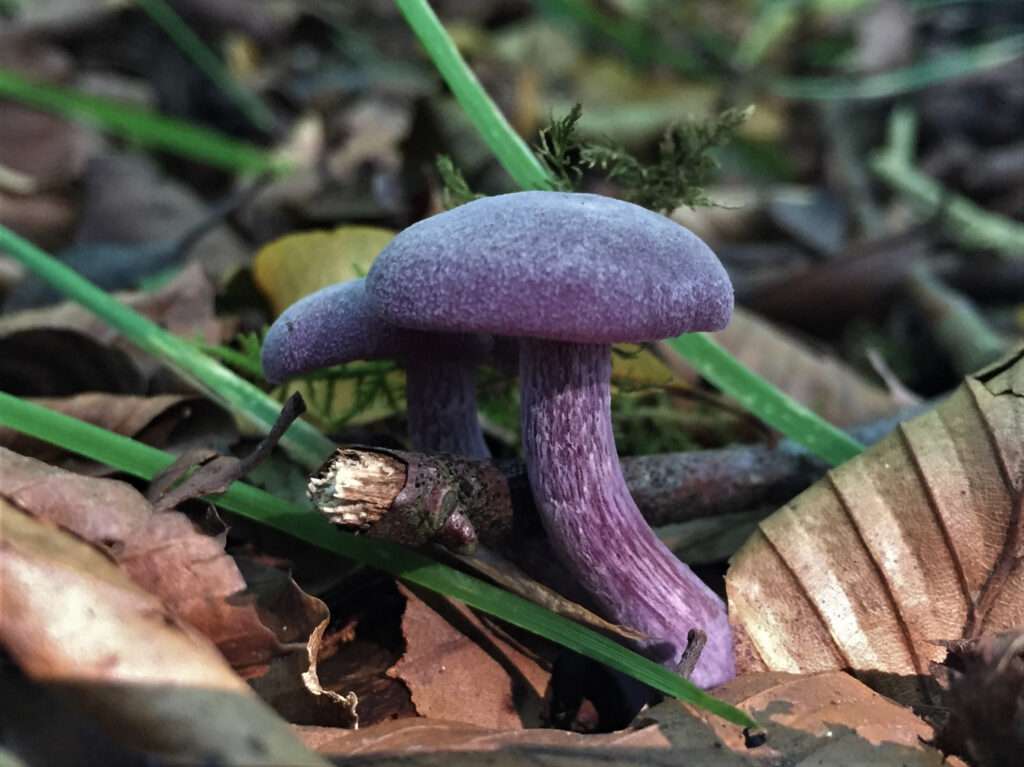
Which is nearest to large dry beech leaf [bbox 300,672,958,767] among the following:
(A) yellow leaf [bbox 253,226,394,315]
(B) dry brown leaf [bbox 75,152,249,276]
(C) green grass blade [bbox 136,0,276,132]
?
(A) yellow leaf [bbox 253,226,394,315]

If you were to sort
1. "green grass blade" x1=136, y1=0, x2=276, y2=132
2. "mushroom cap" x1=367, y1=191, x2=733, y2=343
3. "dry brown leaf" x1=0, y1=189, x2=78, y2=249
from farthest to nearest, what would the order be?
"green grass blade" x1=136, y1=0, x2=276, y2=132 < "dry brown leaf" x1=0, y1=189, x2=78, y2=249 < "mushroom cap" x1=367, y1=191, x2=733, y2=343

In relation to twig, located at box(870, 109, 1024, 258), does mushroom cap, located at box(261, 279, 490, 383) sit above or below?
below

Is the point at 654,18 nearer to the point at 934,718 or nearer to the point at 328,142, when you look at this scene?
the point at 328,142

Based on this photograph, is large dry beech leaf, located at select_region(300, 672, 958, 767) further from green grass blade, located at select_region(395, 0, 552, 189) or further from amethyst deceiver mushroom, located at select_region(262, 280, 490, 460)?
green grass blade, located at select_region(395, 0, 552, 189)

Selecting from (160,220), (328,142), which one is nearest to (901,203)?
(328,142)

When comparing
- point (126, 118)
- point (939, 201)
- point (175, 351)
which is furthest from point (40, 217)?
point (939, 201)

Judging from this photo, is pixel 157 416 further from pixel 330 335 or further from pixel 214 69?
pixel 214 69

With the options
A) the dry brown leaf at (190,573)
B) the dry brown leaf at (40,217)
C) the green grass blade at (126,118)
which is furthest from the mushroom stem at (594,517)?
the dry brown leaf at (40,217)
